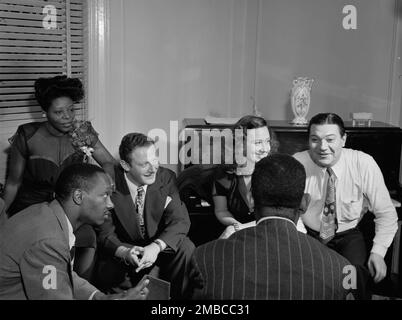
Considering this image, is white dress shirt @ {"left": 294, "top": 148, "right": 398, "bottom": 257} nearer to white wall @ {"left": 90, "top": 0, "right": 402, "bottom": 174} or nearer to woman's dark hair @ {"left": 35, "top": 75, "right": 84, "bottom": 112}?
white wall @ {"left": 90, "top": 0, "right": 402, "bottom": 174}

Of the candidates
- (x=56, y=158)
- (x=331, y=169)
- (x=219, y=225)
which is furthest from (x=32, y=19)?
(x=331, y=169)

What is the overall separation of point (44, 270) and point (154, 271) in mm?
1167

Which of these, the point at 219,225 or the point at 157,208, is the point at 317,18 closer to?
the point at 219,225

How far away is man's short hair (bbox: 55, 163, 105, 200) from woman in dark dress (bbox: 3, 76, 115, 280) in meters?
0.92

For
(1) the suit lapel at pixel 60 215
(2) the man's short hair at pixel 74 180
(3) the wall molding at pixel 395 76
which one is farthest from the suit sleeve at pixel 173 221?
(3) the wall molding at pixel 395 76

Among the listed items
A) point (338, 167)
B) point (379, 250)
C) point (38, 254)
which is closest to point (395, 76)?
point (338, 167)

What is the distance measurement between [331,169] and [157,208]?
101 cm

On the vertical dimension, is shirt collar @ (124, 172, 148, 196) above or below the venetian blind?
below

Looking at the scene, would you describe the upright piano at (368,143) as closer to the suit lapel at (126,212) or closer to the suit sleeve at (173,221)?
the suit sleeve at (173,221)

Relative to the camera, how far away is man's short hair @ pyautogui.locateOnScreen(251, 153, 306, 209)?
83.3 inches

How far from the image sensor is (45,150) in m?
3.57

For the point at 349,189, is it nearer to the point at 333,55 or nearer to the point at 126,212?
the point at 126,212

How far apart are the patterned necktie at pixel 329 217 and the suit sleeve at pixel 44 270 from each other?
160 centimetres

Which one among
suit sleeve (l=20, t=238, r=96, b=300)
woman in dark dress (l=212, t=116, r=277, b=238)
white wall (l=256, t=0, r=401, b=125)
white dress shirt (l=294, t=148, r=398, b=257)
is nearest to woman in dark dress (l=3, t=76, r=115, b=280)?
woman in dark dress (l=212, t=116, r=277, b=238)
